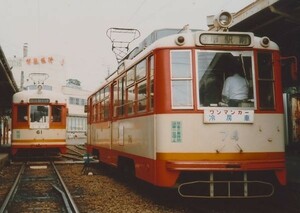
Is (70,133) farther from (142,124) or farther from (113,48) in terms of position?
(142,124)

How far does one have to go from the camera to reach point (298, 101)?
53.2ft

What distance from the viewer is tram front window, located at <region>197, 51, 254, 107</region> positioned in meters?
7.14

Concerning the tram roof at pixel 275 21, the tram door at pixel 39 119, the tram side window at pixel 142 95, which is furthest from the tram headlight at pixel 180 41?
the tram door at pixel 39 119

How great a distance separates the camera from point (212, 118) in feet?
23.1

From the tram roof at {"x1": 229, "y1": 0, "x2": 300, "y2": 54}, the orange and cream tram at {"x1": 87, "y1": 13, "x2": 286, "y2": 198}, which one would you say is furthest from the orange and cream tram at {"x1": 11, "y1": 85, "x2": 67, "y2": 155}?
the orange and cream tram at {"x1": 87, "y1": 13, "x2": 286, "y2": 198}

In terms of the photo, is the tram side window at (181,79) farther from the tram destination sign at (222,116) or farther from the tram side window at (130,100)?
the tram side window at (130,100)

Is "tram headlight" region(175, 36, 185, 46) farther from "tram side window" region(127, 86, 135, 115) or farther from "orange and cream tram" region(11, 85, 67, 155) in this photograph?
"orange and cream tram" region(11, 85, 67, 155)

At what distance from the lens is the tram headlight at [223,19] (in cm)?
769

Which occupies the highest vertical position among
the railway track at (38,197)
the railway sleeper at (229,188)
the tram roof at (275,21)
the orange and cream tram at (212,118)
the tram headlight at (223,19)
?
the tram roof at (275,21)

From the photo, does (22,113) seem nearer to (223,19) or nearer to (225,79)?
(223,19)

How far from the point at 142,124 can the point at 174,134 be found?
107cm

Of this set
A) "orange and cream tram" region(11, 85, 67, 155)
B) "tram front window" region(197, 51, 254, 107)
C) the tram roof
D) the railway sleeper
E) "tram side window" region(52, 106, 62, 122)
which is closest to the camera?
the railway sleeper

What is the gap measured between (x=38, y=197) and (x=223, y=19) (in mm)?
4964

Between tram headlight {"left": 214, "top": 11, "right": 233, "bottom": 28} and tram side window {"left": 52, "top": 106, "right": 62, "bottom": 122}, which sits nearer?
tram headlight {"left": 214, "top": 11, "right": 233, "bottom": 28}
